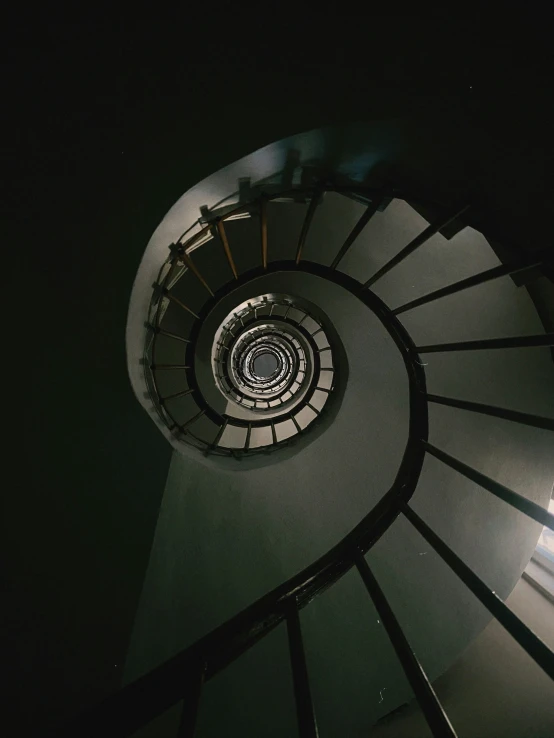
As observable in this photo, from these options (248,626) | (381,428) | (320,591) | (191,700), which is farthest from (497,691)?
(191,700)

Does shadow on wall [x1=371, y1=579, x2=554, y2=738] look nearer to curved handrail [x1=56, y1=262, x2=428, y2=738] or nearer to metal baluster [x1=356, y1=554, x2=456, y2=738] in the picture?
curved handrail [x1=56, y1=262, x2=428, y2=738]

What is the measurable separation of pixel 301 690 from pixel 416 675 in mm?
383

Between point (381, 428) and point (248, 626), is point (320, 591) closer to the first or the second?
point (248, 626)

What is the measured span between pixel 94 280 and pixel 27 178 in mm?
534

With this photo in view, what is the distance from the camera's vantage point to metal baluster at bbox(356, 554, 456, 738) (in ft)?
3.48

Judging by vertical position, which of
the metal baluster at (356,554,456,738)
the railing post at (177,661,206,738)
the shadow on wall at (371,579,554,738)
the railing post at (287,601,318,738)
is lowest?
the shadow on wall at (371,579,554,738)

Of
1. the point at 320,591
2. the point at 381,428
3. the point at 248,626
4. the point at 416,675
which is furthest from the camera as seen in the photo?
the point at 381,428

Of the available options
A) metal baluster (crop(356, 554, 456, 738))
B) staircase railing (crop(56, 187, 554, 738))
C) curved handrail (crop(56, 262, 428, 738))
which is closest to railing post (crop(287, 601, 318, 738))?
staircase railing (crop(56, 187, 554, 738))

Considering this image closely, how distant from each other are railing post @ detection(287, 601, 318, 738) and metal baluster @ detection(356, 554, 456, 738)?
32 cm

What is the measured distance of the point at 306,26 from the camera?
4.95 ft

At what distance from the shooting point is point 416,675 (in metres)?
1.17

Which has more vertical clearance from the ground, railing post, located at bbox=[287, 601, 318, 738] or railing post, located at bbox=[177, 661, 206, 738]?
railing post, located at bbox=[287, 601, 318, 738]

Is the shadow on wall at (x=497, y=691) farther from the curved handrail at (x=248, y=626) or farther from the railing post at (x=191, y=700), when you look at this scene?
the railing post at (x=191, y=700)

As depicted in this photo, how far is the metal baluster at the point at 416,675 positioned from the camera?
41.8 inches
